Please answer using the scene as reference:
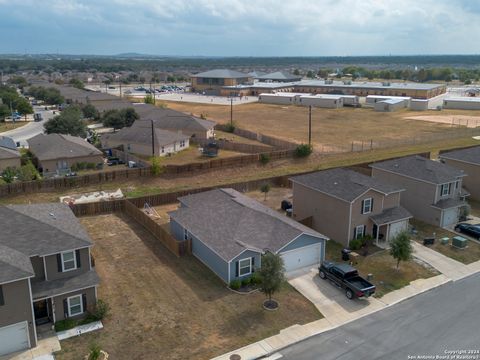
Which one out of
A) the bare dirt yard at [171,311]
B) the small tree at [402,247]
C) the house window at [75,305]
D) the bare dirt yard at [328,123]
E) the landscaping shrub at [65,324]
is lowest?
the bare dirt yard at [171,311]

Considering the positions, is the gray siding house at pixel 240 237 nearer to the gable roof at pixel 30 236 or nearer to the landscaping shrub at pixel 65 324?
the gable roof at pixel 30 236

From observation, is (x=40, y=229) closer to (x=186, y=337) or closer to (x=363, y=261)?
(x=186, y=337)

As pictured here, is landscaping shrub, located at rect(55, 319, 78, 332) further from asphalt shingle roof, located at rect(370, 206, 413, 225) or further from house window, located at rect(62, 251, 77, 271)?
asphalt shingle roof, located at rect(370, 206, 413, 225)

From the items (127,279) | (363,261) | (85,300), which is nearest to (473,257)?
(363,261)

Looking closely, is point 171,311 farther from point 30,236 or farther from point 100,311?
point 30,236

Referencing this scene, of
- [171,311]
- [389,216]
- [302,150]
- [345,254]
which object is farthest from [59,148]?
[389,216]

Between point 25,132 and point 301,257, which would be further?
point 25,132

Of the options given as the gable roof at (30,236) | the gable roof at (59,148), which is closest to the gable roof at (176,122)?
the gable roof at (59,148)
